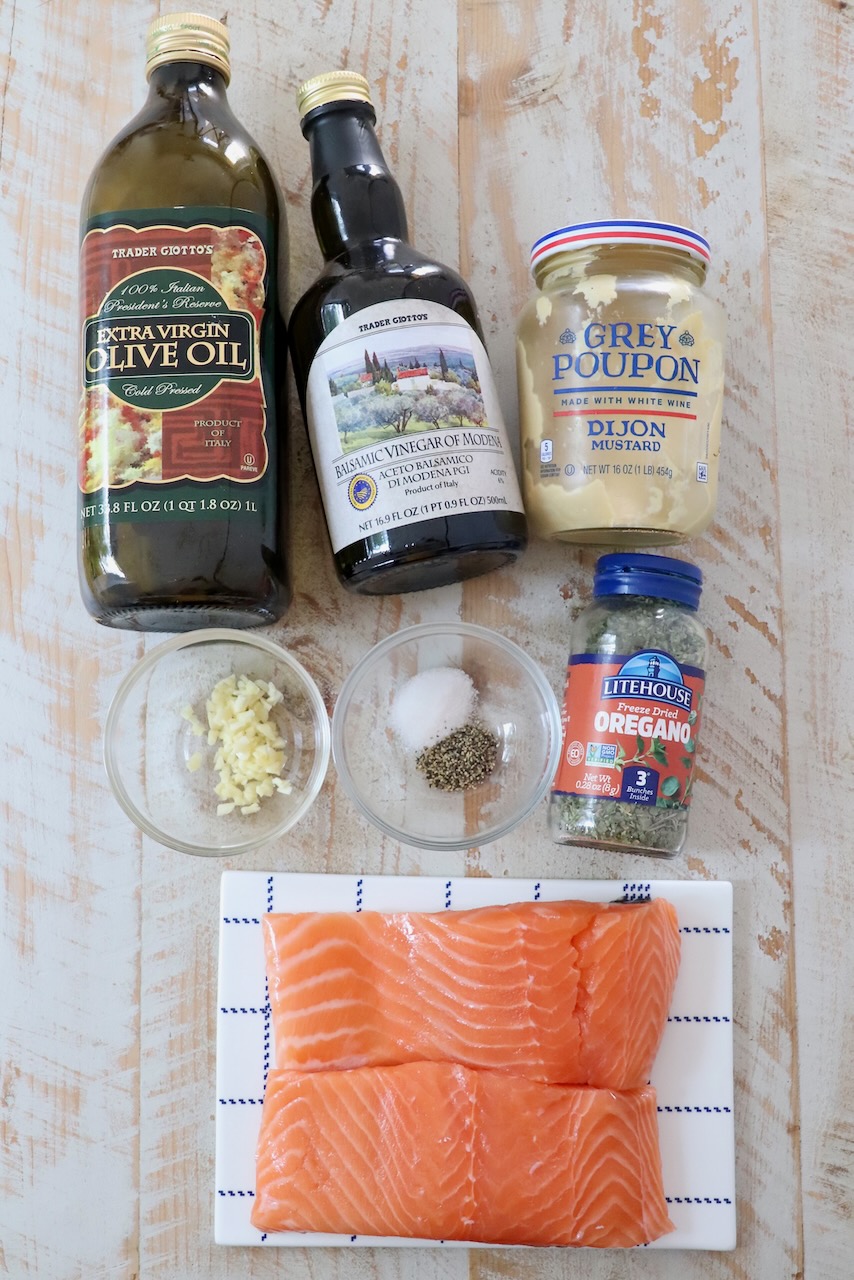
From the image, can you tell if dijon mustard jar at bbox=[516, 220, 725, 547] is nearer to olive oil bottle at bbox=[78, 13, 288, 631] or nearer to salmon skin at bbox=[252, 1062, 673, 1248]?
olive oil bottle at bbox=[78, 13, 288, 631]

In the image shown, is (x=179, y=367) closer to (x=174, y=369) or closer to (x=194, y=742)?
(x=174, y=369)

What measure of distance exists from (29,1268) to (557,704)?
0.77 metres

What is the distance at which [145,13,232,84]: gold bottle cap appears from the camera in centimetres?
99

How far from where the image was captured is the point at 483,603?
1135 mm

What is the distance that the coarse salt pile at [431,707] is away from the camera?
1.09m

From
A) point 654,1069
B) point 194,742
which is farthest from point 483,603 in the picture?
point 654,1069

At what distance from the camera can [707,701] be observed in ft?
3.71

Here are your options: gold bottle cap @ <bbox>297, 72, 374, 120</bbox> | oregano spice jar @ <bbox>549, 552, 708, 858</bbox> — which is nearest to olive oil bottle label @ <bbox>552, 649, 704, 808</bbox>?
oregano spice jar @ <bbox>549, 552, 708, 858</bbox>

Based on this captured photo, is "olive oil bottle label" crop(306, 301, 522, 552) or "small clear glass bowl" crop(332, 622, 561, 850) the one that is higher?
"olive oil bottle label" crop(306, 301, 522, 552)

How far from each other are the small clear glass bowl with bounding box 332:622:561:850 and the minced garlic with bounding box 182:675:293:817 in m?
0.06

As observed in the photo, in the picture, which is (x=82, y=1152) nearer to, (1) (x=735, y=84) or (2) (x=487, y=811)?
(2) (x=487, y=811)

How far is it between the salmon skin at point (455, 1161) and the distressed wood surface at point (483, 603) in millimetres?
87

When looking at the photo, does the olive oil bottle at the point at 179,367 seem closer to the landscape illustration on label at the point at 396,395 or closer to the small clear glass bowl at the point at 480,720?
the landscape illustration on label at the point at 396,395

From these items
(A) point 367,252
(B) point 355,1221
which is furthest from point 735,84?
(B) point 355,1221
